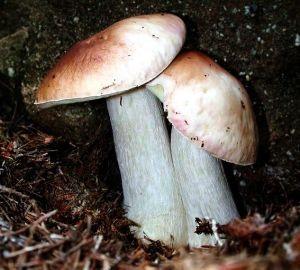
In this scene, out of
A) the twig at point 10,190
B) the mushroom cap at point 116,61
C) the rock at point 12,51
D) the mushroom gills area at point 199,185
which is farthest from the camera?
the rock at point 12,51

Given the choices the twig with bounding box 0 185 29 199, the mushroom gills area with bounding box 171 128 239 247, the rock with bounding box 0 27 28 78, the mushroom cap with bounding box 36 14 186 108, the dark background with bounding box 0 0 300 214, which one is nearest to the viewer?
the mushroom cap with bounding box 36 14 186 108

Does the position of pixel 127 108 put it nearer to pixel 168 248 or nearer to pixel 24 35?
pixel 168 248

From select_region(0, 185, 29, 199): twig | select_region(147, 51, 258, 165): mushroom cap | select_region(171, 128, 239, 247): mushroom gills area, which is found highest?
select_region(147, 51, 258, 165): mushroom cap

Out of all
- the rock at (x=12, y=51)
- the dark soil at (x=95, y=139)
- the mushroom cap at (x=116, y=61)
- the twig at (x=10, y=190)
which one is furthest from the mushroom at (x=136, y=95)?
the rock at (x=12, y=51)

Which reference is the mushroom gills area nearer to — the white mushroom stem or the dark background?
the white mushroom stem

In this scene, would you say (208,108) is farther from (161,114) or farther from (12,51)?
(12,51)

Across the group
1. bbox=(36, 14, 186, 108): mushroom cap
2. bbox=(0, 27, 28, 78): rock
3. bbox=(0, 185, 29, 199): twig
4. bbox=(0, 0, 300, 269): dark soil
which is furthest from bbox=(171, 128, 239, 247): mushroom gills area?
bbox=(0, 27, 28, 78): rock

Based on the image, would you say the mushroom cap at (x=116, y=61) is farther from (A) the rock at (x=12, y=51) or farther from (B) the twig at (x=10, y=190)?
(A) the rock at (x=12, y=51)
